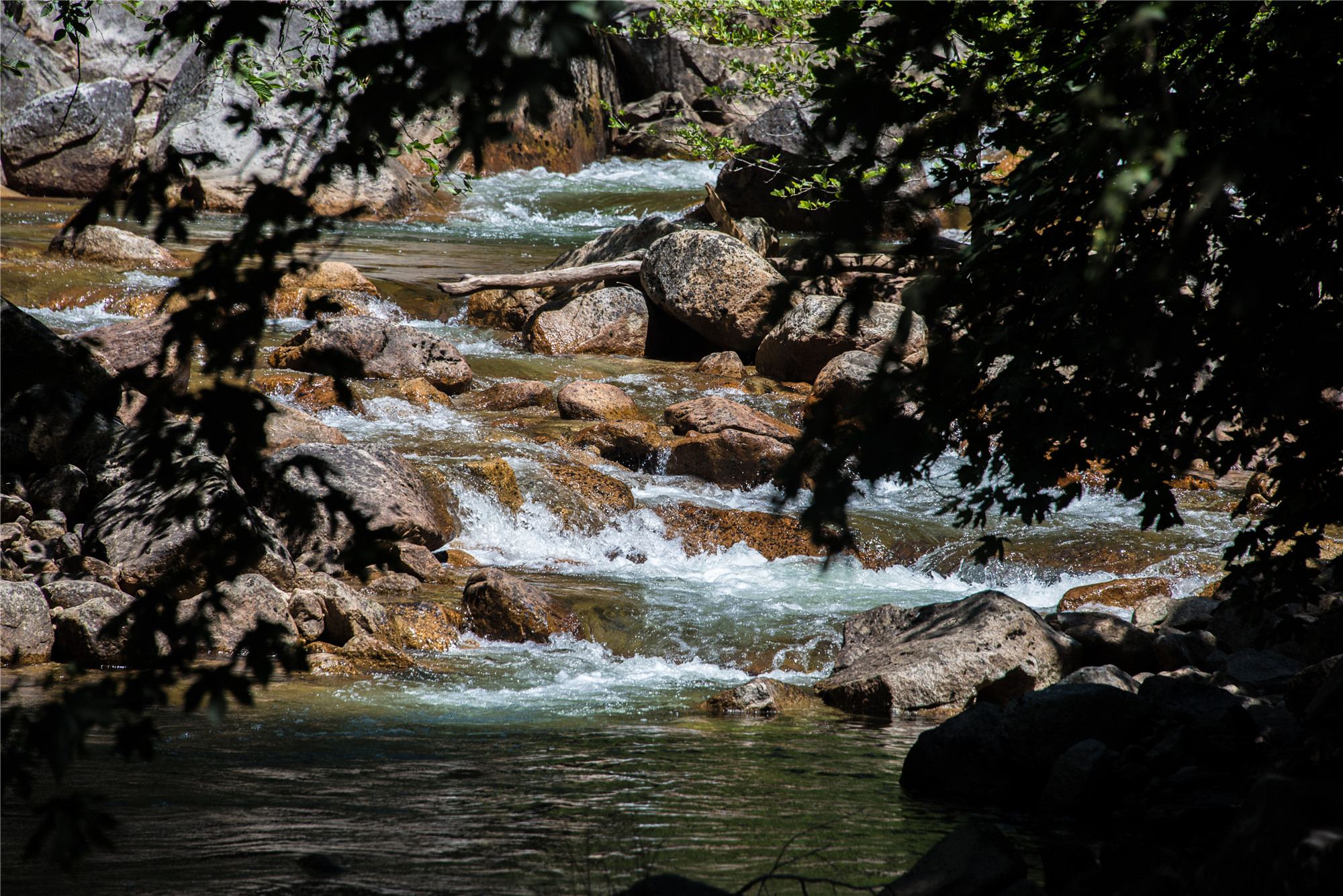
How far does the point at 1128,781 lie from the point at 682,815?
2.01 m

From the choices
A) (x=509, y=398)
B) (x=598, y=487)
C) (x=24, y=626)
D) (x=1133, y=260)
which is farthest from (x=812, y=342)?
(x=24, y=626)

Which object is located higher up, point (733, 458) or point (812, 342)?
point (812, 342)

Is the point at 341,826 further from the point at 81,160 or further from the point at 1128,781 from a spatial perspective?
the point at 81,160

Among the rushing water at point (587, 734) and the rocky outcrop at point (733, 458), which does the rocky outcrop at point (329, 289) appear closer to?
the rushing water at point (587, 734)

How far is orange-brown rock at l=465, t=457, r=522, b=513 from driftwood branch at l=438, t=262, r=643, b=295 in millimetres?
6920

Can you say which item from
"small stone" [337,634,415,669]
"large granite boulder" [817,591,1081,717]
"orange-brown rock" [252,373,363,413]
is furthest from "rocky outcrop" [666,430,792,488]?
"small stone" [337,634,415,669]

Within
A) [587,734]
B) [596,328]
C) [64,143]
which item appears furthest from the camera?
[64,143]

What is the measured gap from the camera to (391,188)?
22422mm

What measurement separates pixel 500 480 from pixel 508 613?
2.96 meters

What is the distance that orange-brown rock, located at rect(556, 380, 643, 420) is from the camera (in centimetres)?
1297

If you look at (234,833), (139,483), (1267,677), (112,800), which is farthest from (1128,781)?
(139,483)

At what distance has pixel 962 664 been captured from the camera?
6.15 metres

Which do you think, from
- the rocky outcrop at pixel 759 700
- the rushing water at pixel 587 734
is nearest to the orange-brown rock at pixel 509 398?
the rushing water at pixel 587 734

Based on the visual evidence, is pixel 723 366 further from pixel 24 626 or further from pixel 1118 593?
pixel 24 626
